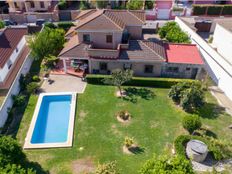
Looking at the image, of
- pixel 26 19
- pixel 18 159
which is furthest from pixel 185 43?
pixel 26 19

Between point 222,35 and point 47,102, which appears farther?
point 222,35

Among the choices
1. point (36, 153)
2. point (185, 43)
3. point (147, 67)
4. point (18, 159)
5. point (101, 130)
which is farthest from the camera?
point (185, 43)

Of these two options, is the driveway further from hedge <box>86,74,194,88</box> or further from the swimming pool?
hedge <box>86,74,194,88</box>

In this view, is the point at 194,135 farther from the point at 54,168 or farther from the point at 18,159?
the point at 18,159

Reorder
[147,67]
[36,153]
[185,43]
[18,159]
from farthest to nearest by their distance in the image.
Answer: [185,43] < [147,67] < [36,153] < [18,159]

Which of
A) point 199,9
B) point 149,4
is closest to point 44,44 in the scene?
point 149,4

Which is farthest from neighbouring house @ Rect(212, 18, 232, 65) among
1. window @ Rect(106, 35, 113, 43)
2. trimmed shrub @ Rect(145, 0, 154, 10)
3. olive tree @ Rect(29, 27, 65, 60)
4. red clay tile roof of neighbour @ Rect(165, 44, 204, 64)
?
olive tree @ Rect(29, 27, 65, 60)

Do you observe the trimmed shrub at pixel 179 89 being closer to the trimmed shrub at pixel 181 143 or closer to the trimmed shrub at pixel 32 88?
the trimmed shrub at pixel 181 143

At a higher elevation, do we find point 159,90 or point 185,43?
point 185,43
